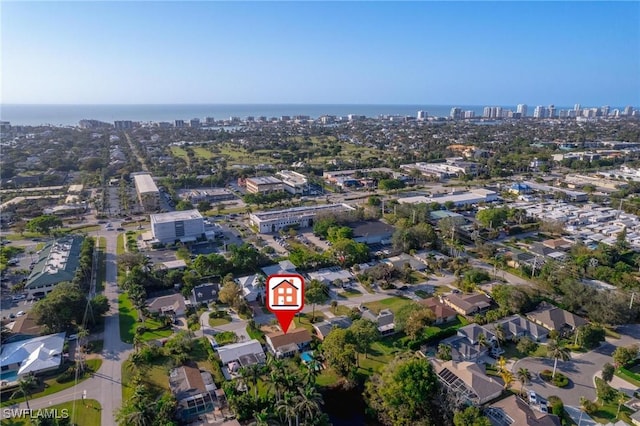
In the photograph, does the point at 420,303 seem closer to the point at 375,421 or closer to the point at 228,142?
the point at 375,421

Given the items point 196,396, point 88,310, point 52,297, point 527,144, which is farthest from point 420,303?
point 527,144

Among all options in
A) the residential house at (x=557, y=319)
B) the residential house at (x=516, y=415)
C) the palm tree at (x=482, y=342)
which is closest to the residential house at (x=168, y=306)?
the palm tree at (x=482, y=342)

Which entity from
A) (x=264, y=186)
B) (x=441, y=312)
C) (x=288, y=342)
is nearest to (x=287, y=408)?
(x=288, y=342)

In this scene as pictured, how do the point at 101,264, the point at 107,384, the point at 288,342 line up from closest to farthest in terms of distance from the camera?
the point at 107,384, the point at 288,342, the point at 101,264

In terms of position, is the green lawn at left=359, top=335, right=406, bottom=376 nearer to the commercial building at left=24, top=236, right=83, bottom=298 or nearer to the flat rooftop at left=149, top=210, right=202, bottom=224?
the commercial building at left=24, top=236, right=83, bottom=298

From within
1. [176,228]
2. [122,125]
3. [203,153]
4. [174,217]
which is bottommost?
[176,228]

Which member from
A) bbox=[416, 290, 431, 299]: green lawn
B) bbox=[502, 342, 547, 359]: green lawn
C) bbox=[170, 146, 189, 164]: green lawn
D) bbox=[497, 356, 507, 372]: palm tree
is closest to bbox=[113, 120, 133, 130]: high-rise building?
bbox=[170, 146, 189, 164]: green lawn

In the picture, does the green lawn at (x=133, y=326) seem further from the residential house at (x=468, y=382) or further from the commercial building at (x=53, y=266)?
the residential house at (x=468, y=382)

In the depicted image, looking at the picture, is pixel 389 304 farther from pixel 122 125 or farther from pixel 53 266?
pixel 122 125
